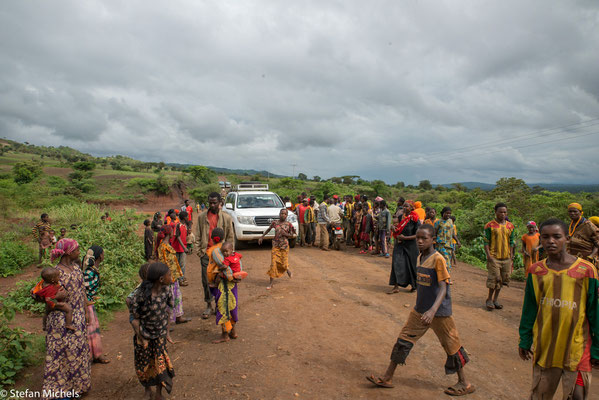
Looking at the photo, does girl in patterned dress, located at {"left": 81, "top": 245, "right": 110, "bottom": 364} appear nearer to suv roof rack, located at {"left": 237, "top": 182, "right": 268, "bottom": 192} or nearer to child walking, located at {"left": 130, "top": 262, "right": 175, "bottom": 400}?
child walking, located at {"left": 130, "top": 262, "right": 175, "bottom": 400}

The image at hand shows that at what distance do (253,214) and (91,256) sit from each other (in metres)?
6.85

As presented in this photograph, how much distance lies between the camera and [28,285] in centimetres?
660

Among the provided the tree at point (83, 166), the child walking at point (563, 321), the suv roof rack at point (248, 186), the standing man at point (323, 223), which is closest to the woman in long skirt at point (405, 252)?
the child walking at point (563, 321)

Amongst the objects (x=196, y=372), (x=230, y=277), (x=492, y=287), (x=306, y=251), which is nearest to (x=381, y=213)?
(x=306, y=251)

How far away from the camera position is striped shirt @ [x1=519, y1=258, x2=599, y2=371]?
2.50m

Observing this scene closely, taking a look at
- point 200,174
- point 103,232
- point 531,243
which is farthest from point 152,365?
point 200,174

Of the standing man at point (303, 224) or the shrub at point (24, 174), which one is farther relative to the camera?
the shrub at point (24, 174)

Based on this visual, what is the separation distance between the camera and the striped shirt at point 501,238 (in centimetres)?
600

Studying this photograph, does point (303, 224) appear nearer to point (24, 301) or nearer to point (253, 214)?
point (253, 214)

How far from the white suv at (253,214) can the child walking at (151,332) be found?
6948mm

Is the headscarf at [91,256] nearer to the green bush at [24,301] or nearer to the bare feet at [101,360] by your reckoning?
the bare feet at [101,360]

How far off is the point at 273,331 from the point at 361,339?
131 centimetres

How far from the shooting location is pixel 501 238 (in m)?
6.03

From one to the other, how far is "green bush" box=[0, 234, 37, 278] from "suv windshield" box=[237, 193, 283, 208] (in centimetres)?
628
